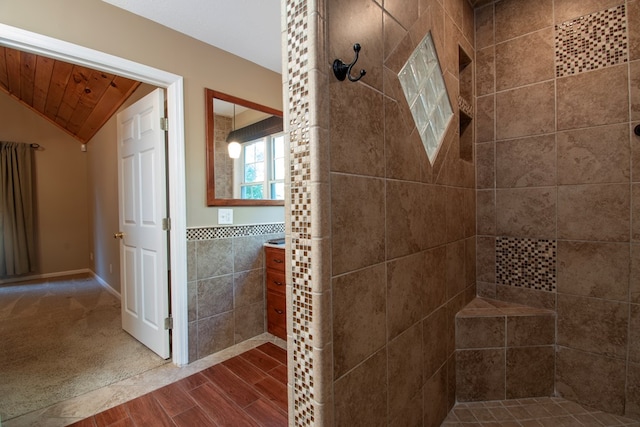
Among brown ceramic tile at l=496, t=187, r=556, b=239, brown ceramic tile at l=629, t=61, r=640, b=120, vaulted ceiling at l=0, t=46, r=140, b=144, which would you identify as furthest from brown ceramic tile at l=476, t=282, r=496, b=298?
vaulted ceiling at l=0, t=46, r=140, b=144

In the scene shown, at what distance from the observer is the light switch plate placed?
2352 mm

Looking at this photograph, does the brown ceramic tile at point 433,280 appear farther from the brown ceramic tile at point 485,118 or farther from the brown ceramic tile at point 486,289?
the brown ceramic tile at point 485,118

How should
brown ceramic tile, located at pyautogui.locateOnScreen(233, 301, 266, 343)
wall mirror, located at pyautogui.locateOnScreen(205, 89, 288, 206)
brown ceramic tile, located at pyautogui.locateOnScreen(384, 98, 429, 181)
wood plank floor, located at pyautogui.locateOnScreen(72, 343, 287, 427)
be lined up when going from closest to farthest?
1. brown ceramic tile, located at pyautogui.locateOnScreen(384, 98, 429, 181)
2. wood plank floor, located at pyautogui.locateOnScreen(72, 343, 287, 427)
3. wall mirror, located at pyautogui.locateOnScreen(205, 89, 288, 206)
4. brown ceramic tile, located at pyautogui.locateOnScreen(233, 301, 266, 343)

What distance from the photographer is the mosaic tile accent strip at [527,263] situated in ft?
5.75

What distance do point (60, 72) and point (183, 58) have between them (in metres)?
1.85

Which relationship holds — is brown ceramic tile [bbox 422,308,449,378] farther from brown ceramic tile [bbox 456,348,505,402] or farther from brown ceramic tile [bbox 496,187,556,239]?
brown ceramic tile [bbox 496,187,556,239]

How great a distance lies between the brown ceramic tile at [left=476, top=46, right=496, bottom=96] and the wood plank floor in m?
2.46

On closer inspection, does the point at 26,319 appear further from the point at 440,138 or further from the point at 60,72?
the point at 440,138

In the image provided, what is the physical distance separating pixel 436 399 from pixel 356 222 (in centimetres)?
119

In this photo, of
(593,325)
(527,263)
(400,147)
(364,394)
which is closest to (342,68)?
(400,147)

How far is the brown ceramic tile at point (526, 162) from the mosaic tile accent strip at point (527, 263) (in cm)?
38

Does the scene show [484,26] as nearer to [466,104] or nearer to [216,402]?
[466,104]

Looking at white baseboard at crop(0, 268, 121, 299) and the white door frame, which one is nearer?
the white door frame

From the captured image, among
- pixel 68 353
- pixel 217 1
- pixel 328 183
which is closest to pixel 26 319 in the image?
pixel 68 353
